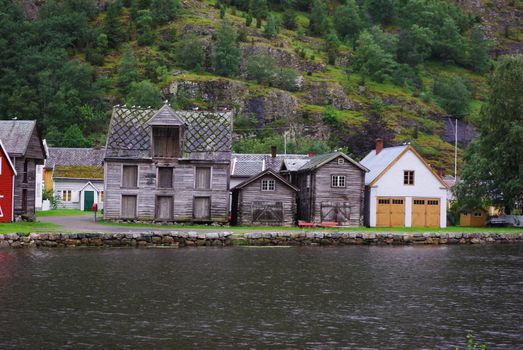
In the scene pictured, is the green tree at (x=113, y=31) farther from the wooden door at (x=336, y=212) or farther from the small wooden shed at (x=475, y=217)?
the wooden door at (x=336, y=212)

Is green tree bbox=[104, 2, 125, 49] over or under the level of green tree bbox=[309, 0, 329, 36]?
under

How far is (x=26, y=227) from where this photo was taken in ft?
184

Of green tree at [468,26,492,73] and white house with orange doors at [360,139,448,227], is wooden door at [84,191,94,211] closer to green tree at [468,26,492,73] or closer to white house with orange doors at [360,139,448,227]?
white house with orange doors at [360,139,448,227]

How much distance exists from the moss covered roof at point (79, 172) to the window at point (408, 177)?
38000mm

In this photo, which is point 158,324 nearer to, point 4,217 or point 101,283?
point 101,283

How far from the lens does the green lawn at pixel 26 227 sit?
53819mm

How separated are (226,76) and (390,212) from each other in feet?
270

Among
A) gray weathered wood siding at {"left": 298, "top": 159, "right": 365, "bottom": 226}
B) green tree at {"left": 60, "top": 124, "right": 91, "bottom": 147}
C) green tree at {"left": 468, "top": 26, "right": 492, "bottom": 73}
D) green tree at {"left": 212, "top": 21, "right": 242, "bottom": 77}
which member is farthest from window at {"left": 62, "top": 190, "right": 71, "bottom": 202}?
green tree at {"left": 468, "top": 26, "right": 492, "bottom": 73}

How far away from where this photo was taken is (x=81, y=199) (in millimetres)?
92250

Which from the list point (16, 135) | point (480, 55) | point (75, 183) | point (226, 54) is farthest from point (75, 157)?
point (480, 55)

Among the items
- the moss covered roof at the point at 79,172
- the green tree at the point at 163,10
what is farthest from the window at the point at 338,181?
the green tree at the point at 163,10

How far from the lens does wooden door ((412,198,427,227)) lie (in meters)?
70.8

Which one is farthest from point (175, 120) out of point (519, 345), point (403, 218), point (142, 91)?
point (142, 91)

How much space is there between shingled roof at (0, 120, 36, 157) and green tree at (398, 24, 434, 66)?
459 ft
